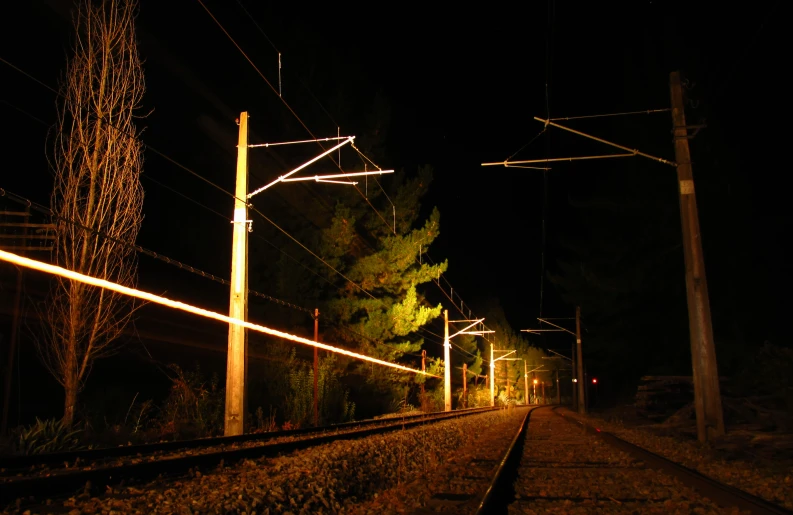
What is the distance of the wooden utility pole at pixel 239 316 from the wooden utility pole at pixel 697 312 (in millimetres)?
10348

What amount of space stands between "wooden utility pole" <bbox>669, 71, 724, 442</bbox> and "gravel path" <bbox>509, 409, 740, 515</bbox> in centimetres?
275

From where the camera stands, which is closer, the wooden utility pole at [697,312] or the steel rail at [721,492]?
the steel rail at [721,492]

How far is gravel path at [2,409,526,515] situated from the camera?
5.80 m

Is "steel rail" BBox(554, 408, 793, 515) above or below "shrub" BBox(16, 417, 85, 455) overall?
below

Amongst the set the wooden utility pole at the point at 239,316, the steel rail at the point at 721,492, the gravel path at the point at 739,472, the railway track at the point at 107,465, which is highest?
the wooden utility pole at the point at 239,316

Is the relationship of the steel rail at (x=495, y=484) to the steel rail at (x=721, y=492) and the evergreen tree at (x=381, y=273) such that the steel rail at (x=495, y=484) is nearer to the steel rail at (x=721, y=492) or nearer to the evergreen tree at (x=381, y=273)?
the steel rail at (x=721, y=492)

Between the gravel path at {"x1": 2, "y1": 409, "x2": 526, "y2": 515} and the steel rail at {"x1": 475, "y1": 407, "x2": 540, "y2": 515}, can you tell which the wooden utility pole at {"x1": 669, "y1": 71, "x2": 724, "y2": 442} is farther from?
the gravel path at {"x1": 2, "y1": 409, "x2": 526, "y2": 515}

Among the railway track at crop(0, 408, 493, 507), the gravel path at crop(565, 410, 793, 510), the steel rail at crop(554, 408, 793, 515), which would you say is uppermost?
the railway track at crop(0, 408, 493, 507)

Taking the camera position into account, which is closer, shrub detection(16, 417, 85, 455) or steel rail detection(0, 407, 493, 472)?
steel rail detection(0, 407, 493, 472)

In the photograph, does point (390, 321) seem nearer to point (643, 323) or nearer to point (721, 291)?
point (643, 323)

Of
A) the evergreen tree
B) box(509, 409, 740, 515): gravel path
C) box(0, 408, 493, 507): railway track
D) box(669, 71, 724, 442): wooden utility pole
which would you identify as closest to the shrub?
box(0, 408, 493, 507): railway track

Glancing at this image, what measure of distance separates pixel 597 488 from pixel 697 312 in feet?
24.3

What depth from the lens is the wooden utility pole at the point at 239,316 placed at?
1330cm

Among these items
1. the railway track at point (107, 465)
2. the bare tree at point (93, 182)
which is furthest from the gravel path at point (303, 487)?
the bare tree at point (93, 182)
